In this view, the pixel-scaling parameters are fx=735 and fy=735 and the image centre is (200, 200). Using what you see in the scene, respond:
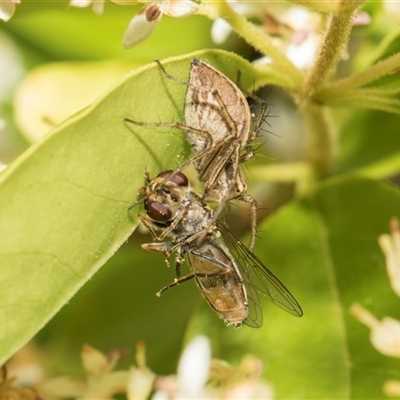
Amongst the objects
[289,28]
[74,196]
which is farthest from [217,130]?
[289,28]

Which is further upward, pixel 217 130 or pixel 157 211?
pixel 217 130

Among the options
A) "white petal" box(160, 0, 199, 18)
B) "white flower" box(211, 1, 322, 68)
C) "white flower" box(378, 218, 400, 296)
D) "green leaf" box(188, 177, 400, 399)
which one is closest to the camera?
"white petal" box(160, 0, 199, 18)

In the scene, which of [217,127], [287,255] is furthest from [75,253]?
[287,255]

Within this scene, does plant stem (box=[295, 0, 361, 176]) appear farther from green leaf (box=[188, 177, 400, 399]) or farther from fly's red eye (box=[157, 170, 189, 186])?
fly's red eye (box=[157, 170, 189, 186])

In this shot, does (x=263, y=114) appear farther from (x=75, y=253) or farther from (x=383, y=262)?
(x=75, y=253)

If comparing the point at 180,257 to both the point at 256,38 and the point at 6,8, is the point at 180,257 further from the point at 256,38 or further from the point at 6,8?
the point at 6,8

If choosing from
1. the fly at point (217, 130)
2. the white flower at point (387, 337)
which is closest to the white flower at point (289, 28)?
the fly at point (217, 130)

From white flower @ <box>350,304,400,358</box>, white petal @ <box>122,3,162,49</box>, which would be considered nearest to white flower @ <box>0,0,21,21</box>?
white petal @ <box>122,3,162,49</box>
